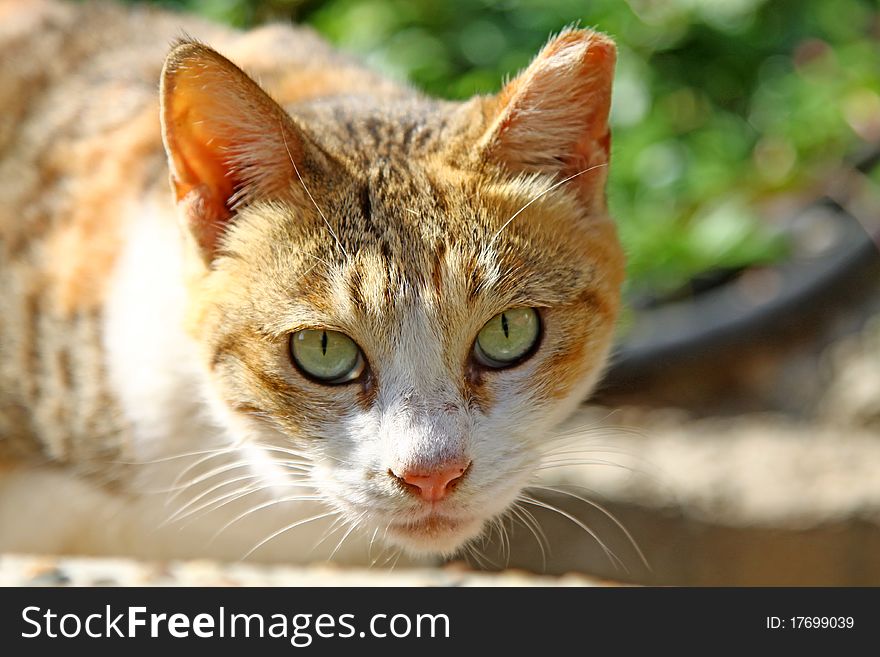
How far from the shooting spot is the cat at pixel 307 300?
2260 millimetres

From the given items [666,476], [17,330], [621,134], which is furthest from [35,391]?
[621,134]

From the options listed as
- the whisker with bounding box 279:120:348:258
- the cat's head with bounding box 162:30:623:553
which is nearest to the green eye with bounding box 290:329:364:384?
the cat's head with bounding box 162:30:623:553

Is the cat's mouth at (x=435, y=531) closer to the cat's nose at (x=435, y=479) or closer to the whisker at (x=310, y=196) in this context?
the cat's nose at (x=435, y=479)

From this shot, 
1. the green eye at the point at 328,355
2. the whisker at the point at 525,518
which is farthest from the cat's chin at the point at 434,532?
the green eye at the point at 328,355

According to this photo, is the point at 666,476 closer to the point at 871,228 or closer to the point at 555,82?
the point at 871,228

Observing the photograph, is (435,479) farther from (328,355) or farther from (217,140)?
(217,140)

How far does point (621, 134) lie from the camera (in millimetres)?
5141

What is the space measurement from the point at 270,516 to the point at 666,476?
5.61ft

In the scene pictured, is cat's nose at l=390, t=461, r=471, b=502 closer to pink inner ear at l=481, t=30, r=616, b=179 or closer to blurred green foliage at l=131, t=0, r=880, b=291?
pink inner ear at l=481, t=30, r=616, b=179

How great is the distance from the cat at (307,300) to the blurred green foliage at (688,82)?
206cm
